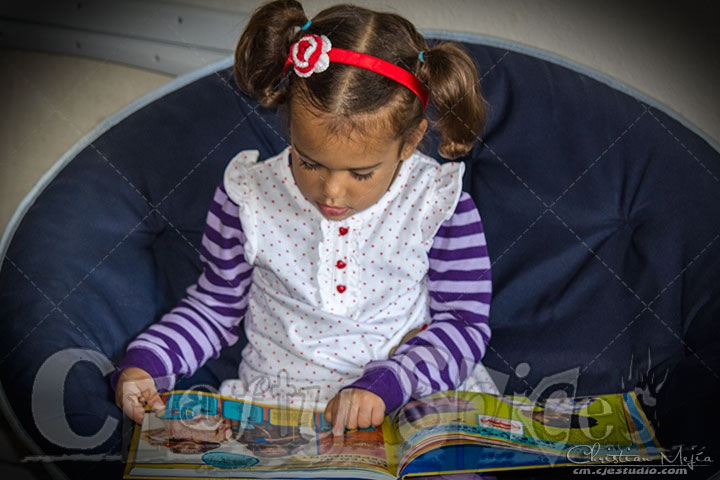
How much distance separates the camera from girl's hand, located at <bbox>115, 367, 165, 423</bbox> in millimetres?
805

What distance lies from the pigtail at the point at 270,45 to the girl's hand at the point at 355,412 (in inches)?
13.3

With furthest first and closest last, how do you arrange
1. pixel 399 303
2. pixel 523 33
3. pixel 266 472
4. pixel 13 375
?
pixel 523 33 → pixel 399 303 → pixel 13 375 → pixel 266 472

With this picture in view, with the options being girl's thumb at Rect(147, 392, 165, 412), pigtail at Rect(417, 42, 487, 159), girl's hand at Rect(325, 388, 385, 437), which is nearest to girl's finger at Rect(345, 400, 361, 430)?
girl's hand at Rect(325, 388, 385, 437)

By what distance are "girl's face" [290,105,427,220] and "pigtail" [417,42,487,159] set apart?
40mm

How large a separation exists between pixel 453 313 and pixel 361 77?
0.33 metres

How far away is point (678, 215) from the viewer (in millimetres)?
889

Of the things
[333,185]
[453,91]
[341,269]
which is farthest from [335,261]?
Answer: [453,91]

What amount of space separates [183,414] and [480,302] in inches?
14.5

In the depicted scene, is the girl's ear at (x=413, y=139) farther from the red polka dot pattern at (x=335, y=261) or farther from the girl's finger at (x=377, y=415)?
the girl's finger at (x=377, y=415)

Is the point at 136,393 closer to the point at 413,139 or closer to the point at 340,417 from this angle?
the point at 340,417

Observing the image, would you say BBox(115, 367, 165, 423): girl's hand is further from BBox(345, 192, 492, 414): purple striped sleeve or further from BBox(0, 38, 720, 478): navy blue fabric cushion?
BBox(345, 192, 492, 414): purple striped sleeve

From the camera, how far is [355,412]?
771 millimetres

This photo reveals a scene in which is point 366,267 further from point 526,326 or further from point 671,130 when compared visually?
point 671,130

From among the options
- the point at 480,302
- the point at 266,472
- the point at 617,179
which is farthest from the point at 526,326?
the point at 266,472
